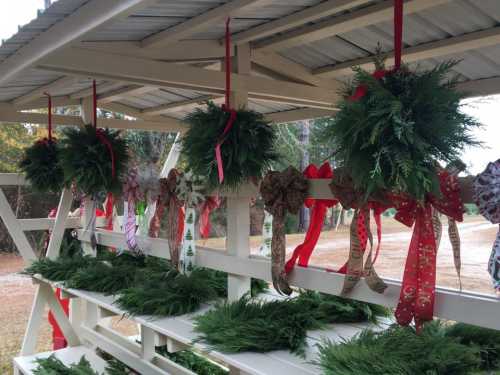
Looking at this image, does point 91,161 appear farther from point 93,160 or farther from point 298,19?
point 298,19

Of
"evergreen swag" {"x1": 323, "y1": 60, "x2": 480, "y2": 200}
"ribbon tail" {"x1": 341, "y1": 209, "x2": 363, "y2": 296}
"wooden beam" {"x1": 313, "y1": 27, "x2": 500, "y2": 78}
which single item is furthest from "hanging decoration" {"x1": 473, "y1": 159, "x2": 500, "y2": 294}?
"wooden beam" {"x1": 313, "y1": 27, "x2": 500, "y2": 78}

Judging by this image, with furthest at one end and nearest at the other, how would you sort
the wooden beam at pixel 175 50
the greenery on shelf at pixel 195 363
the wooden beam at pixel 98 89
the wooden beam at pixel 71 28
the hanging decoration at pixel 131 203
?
the greenery on shelf at pixel 195 363 → the wooden beam at pixel 98 89 → the hanging decoration at pixel 131 203 → the wooden beam at pixel 175 50 → the wooden beam at pixel 71 28

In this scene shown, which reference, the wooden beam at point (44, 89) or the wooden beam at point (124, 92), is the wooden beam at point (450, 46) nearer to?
the wooden beam at point (124, 92)

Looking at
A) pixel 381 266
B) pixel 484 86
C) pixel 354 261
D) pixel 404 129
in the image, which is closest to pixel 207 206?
pixel 354 261

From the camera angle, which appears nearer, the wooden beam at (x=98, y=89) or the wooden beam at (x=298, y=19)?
the wooden beam at (x=298, y=19)

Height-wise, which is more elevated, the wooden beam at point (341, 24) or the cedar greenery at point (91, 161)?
the wooden beam at point (341, 24)

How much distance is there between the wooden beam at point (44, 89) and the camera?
281 cm

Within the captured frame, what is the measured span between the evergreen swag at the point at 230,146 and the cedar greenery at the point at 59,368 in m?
1.58

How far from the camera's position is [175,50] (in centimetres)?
225

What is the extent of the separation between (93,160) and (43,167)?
71 centimetres

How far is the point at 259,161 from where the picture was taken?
6.24ft

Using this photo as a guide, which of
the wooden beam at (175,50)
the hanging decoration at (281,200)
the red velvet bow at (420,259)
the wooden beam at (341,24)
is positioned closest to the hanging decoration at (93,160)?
the wooden beam at (175,50)

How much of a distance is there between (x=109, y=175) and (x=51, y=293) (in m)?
1.28

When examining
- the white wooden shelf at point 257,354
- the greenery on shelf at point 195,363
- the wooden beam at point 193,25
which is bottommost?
the greenery on shelf at point 195,363
